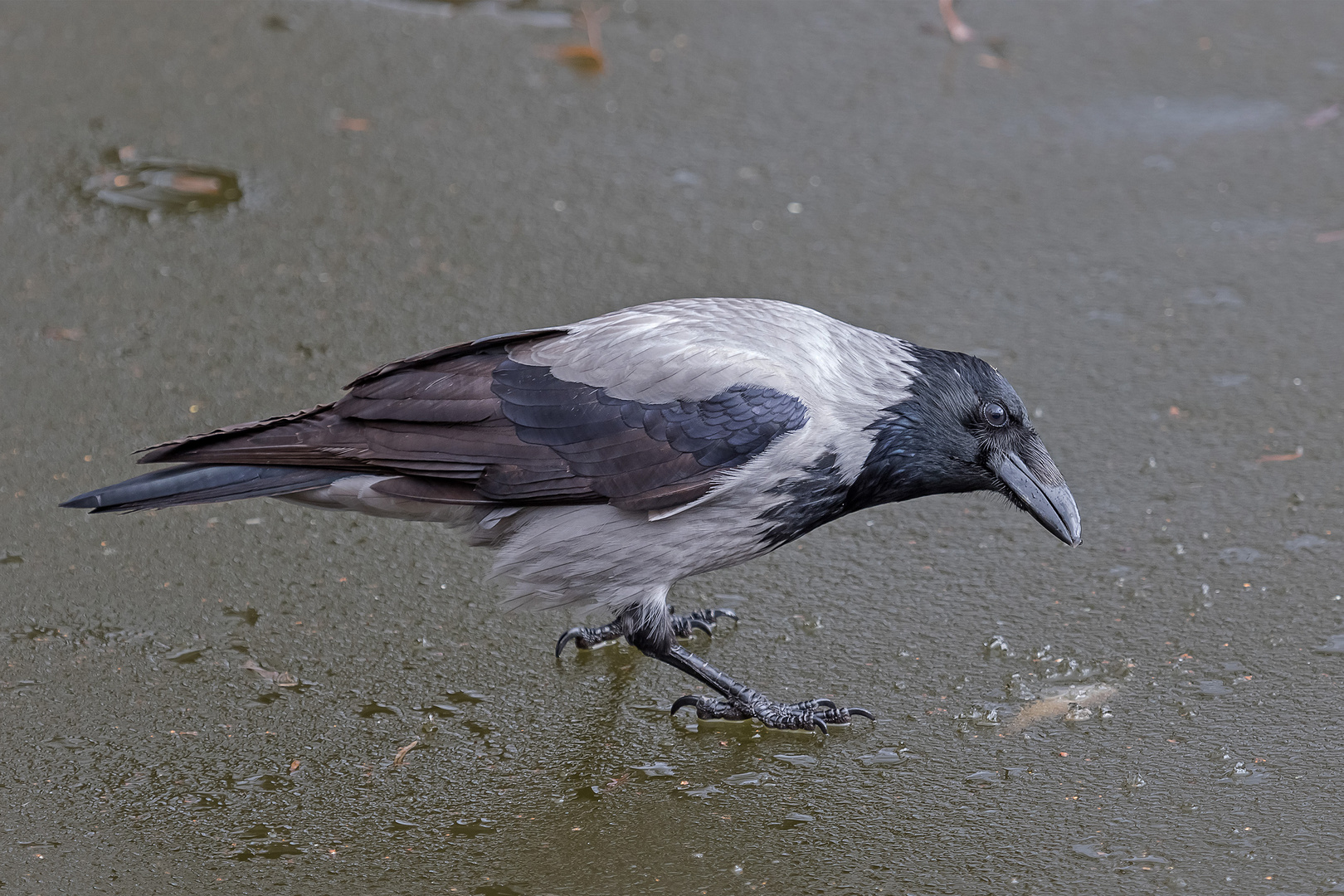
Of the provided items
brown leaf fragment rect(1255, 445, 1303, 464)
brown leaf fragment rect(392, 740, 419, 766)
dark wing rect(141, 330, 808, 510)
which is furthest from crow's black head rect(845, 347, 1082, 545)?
brown leaf fragment rect(392, 740, 419, 766)

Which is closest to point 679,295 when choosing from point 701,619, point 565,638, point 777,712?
point 701,619

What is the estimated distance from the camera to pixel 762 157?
5965 mm

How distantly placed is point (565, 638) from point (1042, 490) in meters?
1.35

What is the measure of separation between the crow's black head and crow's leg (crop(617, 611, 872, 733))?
1.75ft

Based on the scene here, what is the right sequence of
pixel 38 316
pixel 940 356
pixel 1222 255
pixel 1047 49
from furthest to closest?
pixel 1047 49
pixel 1222 255
pixel 38 316
pixel 940 356

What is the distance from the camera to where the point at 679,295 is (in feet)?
16.8

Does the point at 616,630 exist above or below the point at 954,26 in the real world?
below

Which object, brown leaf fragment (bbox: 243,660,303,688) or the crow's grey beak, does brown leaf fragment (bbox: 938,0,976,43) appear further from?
brown leaf fragment (bbox: 243,660,303,688)

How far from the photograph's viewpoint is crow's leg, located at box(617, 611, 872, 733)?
347cm

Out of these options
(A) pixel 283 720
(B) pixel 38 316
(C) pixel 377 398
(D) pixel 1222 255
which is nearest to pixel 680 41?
(D) pixel 1222 255

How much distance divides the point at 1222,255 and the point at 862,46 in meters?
2.19

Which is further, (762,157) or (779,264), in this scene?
(762,157)

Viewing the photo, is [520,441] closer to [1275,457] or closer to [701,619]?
[701,619]

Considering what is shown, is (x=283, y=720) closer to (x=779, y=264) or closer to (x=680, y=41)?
(x=779, y=264)
